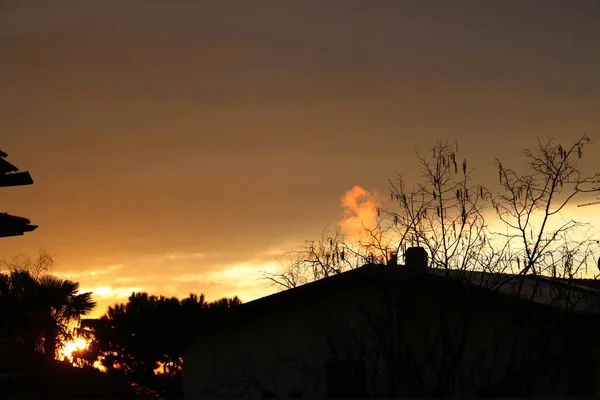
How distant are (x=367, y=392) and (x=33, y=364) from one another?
276 inches

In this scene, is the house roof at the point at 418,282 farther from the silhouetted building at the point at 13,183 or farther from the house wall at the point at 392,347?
the silhouetted building at the point at 13,183

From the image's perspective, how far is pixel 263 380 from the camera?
752 inches

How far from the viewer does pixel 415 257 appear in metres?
17.1

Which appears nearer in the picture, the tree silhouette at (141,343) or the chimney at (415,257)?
the chimney at (415,257)

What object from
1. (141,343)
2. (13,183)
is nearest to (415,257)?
(13,183)

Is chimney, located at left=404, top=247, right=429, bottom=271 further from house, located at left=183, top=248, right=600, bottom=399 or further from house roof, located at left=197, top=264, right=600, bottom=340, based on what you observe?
house roof, located at left=197, top=264, right=600, bottom=340

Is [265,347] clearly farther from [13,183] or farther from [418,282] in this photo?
[13,183]

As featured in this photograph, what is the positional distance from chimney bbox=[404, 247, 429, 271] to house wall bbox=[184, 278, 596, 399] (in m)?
0.84

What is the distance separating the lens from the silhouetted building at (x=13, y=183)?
13492 millimetres

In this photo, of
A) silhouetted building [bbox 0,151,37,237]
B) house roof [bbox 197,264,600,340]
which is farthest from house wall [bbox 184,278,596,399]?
silhouetted building [bbox 0,151,37,237]

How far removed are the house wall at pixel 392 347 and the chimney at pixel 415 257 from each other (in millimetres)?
840

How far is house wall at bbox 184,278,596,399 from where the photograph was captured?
13.9 meters

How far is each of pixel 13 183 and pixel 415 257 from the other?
7.94 meters

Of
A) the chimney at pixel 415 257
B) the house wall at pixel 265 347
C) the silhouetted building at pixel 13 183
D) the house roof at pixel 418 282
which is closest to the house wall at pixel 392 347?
the house wall at pixel 265 347
